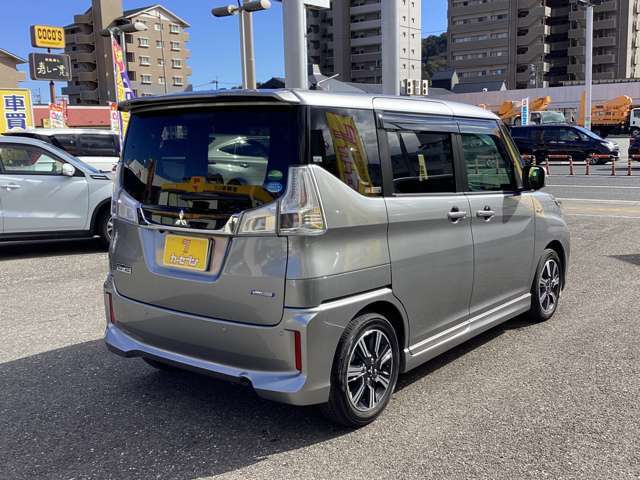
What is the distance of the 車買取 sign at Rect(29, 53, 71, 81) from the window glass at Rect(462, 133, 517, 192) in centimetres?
3341

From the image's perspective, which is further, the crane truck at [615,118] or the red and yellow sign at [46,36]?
the crane truck at [615,118]

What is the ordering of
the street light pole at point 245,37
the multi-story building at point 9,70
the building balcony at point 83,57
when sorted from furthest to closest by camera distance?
the building balcony at point 83,57 → the multi-story building at point 9,70 → the street light pole at point 245,37

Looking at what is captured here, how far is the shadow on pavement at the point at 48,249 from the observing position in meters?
9.43

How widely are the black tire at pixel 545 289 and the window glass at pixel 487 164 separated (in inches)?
35.0

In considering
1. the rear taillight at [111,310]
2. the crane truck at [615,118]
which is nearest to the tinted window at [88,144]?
the rear taillight at [111,310]

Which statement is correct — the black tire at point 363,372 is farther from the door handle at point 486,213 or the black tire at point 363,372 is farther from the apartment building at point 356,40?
the apartment building at point 356,40

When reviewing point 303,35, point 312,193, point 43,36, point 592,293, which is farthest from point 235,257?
point 43,36

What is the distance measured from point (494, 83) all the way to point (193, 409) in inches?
3613

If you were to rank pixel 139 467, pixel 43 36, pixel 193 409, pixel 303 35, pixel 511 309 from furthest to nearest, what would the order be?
pixel 43 36 → pixel 303 35 → pixel 511 309 → pixel 193 409 → pixel 139 467

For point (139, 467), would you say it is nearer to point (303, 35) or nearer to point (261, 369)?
point (261, 369)

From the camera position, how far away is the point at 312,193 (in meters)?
3.19

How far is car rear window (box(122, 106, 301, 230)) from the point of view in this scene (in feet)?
10.6

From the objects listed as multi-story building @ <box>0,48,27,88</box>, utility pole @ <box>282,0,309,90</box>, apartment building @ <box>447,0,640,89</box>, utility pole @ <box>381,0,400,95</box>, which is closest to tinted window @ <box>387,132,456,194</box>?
utility pole @ <box>282,0,309,90</box>

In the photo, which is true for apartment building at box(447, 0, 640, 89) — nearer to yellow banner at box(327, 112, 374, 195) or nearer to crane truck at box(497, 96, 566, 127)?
crane truck at box(497, 96, 566, 127)
